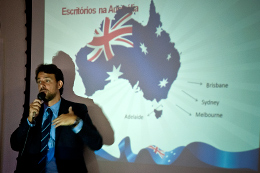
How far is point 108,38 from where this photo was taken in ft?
6.57

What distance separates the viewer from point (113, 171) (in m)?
2.04

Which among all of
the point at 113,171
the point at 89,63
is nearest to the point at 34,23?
the point at 89,63

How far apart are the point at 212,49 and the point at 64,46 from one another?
1.64m

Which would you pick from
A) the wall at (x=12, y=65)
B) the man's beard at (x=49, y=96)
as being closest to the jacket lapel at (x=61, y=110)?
the man's beard at (x=49, y=96)

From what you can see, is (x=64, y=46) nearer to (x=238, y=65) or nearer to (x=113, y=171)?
(x=113, y=171)

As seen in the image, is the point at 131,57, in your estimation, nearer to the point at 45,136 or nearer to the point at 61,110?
the point at 61,110

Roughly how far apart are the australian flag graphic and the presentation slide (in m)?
0.01

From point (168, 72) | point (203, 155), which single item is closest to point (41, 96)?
point (168, 72)

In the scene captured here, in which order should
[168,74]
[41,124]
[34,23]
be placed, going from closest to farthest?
[41,124]
[168,74]
[34,23]

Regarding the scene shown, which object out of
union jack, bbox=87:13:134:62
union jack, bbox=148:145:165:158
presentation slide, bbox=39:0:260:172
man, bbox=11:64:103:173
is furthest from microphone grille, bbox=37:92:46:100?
union jack, bbox=148:145:165:158

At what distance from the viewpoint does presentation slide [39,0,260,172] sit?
182cm

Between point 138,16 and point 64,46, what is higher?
point 138,16

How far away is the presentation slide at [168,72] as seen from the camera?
1.82 meters

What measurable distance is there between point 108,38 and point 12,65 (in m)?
1.27
